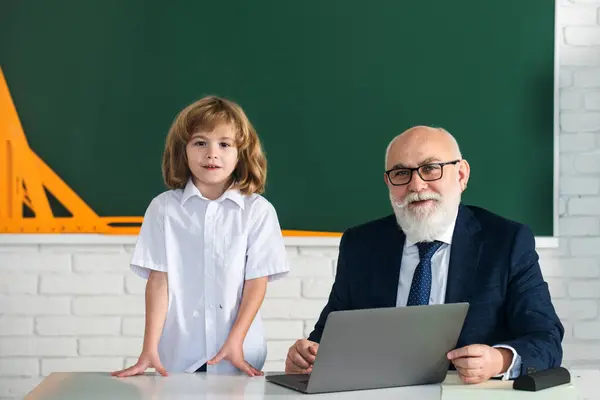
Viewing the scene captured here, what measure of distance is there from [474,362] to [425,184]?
60 centimetres

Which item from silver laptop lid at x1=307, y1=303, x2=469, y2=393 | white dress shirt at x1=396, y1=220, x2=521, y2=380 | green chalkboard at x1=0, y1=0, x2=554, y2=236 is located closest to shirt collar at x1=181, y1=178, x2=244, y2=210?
white dress shirt at x1=396, y1=220, x2=521, y2=380

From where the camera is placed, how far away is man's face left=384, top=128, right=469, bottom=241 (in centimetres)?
232

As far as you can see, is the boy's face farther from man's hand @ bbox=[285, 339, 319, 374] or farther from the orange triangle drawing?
the orange triangle drawing

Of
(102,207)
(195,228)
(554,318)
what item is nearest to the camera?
(554,318)

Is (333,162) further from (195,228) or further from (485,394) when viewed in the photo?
(485,394)

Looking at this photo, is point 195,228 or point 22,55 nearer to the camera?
point 195,228

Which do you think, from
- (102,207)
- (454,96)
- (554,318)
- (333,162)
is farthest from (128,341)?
(554,318)

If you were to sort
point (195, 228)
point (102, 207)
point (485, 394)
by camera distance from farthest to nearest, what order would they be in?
1. point (102, 207)
2. point (195, 228)
3. point (485, 394)

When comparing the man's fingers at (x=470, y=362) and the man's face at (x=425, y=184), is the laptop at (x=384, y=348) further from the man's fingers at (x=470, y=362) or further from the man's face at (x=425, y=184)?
the man's face at (x=425, y=184)

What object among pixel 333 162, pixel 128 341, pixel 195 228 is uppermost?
pixel 333 162

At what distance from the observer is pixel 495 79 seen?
3.44 meters

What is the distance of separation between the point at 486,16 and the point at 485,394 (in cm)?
200

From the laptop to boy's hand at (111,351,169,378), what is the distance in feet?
1.18

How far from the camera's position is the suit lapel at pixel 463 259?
223 centimetres
